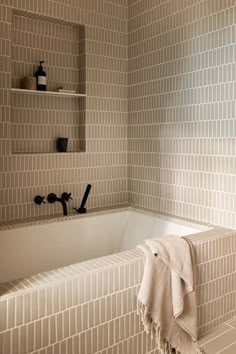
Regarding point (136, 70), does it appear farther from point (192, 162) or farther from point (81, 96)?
point (192, 162)

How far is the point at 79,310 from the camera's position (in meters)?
1.42

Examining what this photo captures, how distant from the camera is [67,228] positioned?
2.58 meters

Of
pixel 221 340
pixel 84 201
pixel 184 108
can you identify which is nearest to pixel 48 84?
pixel 84 201

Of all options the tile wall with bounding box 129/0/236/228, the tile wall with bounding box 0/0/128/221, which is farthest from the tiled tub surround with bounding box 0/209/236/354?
the tile wall with bounding box 0/0/128/221

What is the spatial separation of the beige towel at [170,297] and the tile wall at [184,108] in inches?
25.3

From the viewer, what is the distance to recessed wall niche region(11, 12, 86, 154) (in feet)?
8.35

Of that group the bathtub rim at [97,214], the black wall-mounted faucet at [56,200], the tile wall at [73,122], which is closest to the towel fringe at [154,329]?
the bathtub rim at [97,214]

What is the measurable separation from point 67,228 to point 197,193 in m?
0.96

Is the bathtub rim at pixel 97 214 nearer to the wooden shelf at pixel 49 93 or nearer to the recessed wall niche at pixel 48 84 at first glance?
the recessed wall niche at pixel 48 84

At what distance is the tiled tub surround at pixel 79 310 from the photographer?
128cm

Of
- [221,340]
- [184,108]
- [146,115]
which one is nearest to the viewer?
[221,340]

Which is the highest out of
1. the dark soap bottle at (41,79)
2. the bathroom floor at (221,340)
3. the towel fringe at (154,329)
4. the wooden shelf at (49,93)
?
the dark soap bottle at (41,79)

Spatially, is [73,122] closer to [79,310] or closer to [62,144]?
[62,144]

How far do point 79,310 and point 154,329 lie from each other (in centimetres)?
45
